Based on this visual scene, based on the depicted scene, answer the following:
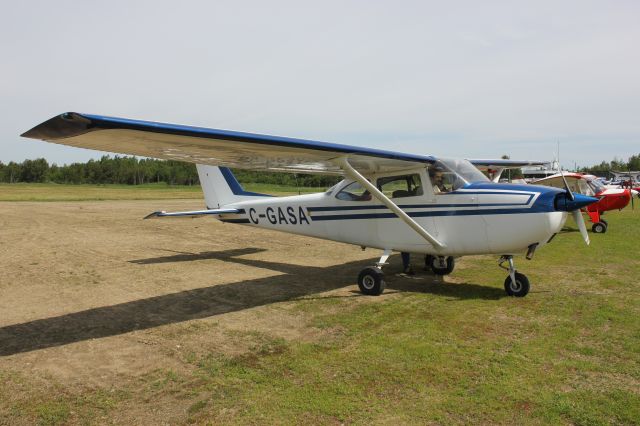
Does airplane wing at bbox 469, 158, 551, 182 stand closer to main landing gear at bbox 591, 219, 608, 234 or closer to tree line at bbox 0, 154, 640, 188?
main landing gear at bbox 591, 219, 608, 234

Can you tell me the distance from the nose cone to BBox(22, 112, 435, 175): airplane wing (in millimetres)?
2016

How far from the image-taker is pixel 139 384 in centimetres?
399

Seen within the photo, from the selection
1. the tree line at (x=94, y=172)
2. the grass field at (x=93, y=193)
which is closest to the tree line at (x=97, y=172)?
the tree line at (x=94, y=172)

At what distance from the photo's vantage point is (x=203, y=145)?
5.59 metres

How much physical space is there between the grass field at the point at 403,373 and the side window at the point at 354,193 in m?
2.17

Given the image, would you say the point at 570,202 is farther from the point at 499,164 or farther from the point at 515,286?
the point at 499,164

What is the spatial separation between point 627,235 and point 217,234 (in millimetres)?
13513

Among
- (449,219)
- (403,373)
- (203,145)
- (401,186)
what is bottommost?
(403,373)

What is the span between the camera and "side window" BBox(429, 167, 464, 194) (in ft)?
23.7

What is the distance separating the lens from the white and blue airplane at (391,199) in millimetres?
5418

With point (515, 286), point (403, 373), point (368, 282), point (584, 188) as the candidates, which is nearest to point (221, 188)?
point (368, 282)

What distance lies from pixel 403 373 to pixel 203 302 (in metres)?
3.66

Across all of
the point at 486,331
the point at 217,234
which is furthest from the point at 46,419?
the point at 217,234

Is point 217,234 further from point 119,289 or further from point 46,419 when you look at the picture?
point 46,419
